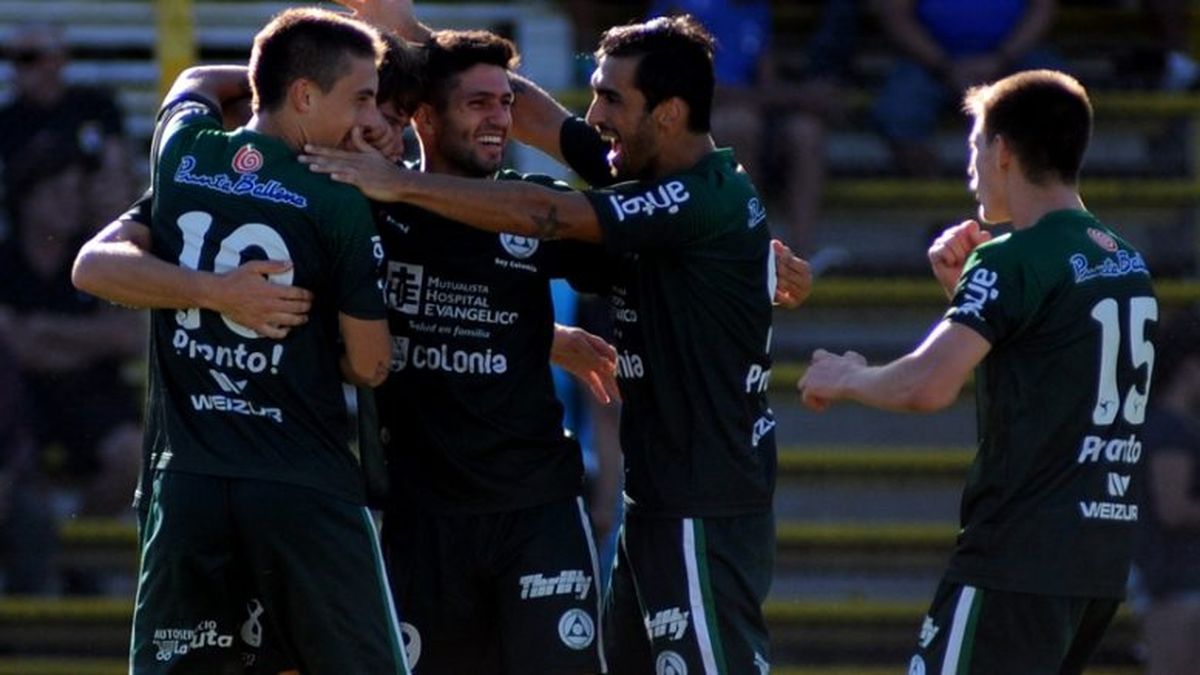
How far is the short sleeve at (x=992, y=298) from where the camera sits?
532 cm

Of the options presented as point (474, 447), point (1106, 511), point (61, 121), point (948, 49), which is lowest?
point (1106, 511)

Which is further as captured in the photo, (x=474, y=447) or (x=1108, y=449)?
Result: (x=474, y=447)

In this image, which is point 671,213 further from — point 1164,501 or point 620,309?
point 1164,501

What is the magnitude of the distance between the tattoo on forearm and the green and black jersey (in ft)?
1.07

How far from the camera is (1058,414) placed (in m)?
5.44

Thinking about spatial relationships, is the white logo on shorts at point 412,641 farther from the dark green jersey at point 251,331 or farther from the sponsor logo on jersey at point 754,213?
the sponsor logo on jersey at point 754,213

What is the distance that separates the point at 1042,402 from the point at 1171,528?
4.16 m

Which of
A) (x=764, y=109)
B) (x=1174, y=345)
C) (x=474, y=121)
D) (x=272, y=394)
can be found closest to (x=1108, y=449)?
(x=474, y=121)

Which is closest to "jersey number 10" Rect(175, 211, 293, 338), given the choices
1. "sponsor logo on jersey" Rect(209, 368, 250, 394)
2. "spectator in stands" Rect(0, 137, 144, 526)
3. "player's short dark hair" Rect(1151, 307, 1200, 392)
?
"sponsor logo on jersey" Rect(209, 368, 250, 394)

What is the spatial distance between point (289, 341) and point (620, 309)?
1062mm

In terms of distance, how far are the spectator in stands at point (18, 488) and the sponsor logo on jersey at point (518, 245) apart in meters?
4.29

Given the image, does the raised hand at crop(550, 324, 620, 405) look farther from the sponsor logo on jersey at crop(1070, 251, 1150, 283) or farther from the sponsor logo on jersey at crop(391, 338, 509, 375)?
the sponsor logo on jersey at crop(1070, 251, 1150, 283)

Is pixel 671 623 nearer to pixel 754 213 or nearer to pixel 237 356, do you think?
pixel 754 213

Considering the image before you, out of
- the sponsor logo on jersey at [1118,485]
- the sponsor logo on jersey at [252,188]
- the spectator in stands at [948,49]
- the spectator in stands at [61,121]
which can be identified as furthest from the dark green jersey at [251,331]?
the spectator in stands at [948,49]
